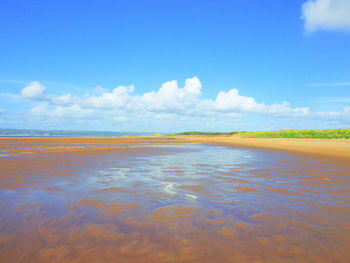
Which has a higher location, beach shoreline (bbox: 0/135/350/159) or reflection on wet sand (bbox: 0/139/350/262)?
beach shoreline (bbox: 0/135/350/159)

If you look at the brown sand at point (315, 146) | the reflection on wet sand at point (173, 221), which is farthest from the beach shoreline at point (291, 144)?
the reflection on wet sand at point (173, 221)

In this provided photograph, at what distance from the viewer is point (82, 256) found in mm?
2652

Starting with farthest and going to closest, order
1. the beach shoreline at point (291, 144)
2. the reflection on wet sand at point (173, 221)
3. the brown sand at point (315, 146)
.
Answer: the beach shoreline at point (291, 144)
the brown sand at point (315, 146)
the reflection on wet sand at point (173, 221)

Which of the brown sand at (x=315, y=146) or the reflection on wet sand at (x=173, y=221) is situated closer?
the reflection on wet sand at (x=173, y=221)

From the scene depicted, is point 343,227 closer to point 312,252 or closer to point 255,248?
point 312,252

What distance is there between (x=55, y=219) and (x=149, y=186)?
282 centimetres

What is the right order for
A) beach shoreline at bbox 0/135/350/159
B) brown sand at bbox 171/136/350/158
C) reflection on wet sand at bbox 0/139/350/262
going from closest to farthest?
1. reflection on wet sand at bbox 0/139/350/262
2. brown sand at bbox 171/136/350/158
3. beach shoreline at bbox 0/135/350/159

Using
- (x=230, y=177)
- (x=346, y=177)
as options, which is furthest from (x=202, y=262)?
(x=346, y=177)

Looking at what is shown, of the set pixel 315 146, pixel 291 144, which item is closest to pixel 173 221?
pixel 315 146

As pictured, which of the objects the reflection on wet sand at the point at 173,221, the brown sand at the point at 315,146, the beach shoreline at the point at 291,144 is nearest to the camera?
the reflection on wet sand at the point at 173,221

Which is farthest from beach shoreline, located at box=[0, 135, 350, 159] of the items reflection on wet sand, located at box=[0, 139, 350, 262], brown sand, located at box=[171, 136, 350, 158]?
reflection on wet sand, located at box=[0, 139, 350, 262]

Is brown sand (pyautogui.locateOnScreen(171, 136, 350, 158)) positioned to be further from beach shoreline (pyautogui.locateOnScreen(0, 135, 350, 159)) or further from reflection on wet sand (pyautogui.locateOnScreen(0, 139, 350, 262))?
reflection on wet sand (pyautogui.locateOnScreen(0, 139, 350, 262))

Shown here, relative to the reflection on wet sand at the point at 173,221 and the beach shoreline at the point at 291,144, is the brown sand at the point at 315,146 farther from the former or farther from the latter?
the reflection on wet sand at the point at 173,221

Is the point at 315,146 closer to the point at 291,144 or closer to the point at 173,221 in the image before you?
the point at 291,144
